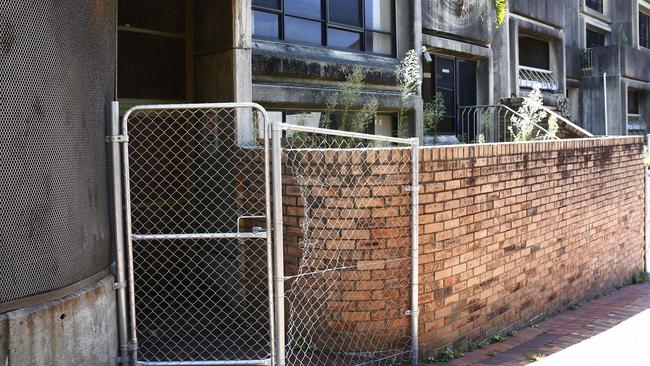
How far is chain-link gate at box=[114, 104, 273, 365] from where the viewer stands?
618 cm

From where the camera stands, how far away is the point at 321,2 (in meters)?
10.6

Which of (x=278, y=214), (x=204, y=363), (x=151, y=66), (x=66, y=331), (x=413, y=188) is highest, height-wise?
(x=151, y=66)

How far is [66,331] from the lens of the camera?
4.74m

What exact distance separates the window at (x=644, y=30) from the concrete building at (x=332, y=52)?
15.2 m

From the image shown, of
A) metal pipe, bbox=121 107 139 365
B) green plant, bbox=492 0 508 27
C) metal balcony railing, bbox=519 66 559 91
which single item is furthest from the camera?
metal balcony railing, bbox=519 66 559 91

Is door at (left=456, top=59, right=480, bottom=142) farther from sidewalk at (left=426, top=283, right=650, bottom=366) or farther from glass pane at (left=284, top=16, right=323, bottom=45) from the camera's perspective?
sidewalk at (left=426, top=283, right=650, bottom=366)

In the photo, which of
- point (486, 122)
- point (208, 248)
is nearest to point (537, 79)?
point (486, 122)

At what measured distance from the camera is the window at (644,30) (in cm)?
3228

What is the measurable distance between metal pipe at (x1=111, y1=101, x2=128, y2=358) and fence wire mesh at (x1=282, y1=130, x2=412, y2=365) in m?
1.43

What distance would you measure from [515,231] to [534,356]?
58.6 inches

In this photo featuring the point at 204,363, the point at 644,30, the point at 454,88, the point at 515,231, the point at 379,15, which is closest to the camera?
the point at 204,363

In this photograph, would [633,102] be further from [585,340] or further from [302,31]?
[585,340]

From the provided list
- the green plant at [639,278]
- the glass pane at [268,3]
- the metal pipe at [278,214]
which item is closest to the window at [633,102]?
the green plant at [639,278]

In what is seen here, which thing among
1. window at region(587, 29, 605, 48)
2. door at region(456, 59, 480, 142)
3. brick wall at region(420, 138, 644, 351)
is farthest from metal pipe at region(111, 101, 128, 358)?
window at region(587, 29, 605, 48)
